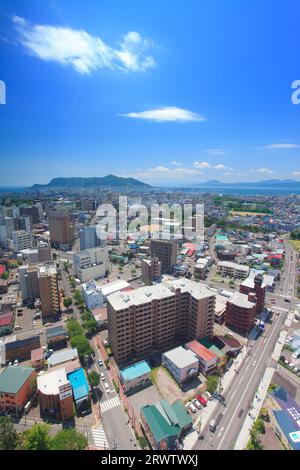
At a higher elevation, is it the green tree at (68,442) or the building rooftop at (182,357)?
the building rooftop at (182,357)

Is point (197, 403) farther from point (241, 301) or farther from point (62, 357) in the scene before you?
point (241, 301)

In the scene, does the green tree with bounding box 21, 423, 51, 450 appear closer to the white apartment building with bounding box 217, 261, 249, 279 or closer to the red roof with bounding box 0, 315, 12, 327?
the red roof with bounding box 0, 315, 12, 327

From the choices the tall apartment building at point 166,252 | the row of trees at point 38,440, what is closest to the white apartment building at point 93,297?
the tall apartment building at point 166,252

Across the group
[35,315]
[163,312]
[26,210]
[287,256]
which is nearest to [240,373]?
[163,312]

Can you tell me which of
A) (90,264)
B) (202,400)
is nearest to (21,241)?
(90,264)

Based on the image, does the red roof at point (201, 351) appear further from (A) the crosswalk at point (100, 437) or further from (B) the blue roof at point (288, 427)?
(A) the crosswalk at point (100, 437)

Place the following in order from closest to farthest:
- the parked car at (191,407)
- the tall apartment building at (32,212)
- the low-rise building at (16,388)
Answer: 1. the low-rise building at (16,388)
2. the parked car at (191,407)
3. the tall apartment building at (32,212)
